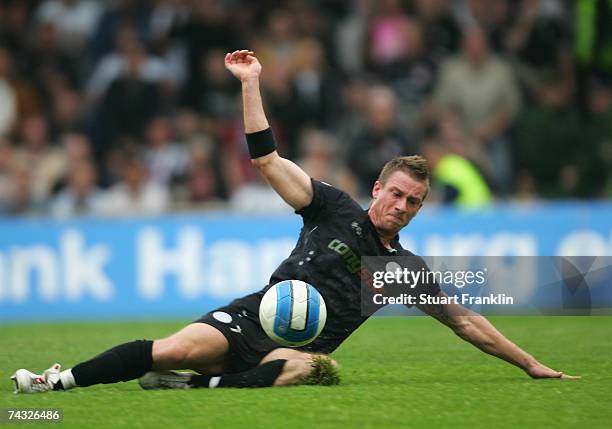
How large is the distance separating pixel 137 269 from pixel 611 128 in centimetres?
645

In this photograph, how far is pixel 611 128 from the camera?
16.1m

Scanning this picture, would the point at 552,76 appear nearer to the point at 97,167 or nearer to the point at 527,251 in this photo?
the point at 527,251

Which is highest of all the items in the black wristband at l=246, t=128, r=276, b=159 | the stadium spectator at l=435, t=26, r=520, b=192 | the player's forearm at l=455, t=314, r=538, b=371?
the stadium spectator at l=435, t=26, r=520, b=192

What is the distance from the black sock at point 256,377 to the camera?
763 centimetres

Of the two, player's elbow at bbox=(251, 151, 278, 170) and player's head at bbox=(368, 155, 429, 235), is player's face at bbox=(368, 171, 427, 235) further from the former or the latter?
player's elbow at bbox=(251, 151, 278, 170)

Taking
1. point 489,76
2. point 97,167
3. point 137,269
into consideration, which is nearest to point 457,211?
point 489,76

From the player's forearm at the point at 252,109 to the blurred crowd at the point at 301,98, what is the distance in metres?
7.63

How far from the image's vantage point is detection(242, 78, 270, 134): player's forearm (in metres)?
7.32

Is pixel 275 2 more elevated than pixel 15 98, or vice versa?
pixel 275 2

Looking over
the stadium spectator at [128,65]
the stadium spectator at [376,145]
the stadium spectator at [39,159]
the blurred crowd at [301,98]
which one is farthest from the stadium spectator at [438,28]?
the stadium spectator at [39,159]

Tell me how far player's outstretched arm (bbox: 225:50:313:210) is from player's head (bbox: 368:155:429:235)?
1.75 feet

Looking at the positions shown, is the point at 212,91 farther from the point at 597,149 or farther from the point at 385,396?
the point at 385,396

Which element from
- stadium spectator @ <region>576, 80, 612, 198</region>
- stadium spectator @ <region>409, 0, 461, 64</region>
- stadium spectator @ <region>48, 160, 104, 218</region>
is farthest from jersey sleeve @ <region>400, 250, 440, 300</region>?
stadium spectator @ <region>409, 0, 461, 64</region>

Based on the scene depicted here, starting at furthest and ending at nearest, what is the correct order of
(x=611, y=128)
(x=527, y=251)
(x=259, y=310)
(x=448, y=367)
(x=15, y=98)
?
(x=15, y=98)
(x=611, y=128)
(x=527, y=251)
(x=448, y=367)
(x=259, y=310)
